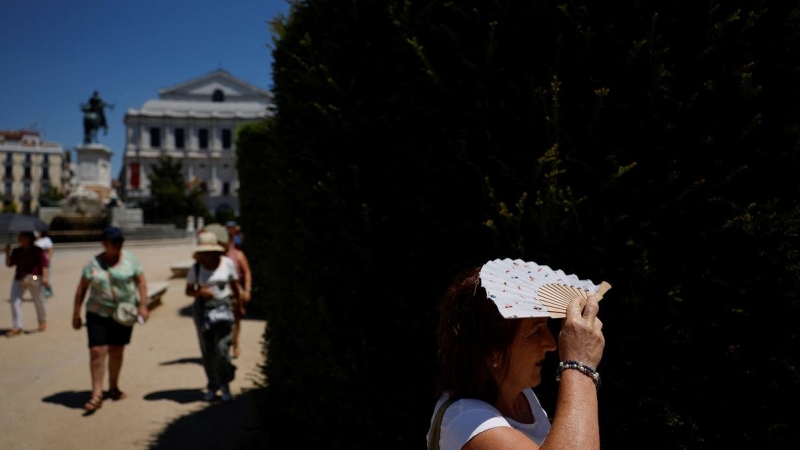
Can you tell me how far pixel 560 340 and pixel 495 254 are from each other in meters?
0.88

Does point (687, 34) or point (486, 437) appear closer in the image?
point (486, 437)

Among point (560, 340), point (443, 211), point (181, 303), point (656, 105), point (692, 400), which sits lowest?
point (181, 303)

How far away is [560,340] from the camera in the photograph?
1.40 metres

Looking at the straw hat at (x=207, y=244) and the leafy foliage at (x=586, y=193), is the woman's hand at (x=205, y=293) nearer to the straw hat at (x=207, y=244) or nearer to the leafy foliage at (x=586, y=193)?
the straw hat at (x=207, y=244)

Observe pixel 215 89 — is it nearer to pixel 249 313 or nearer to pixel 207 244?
pixel 249 313

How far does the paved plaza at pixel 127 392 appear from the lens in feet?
15.4

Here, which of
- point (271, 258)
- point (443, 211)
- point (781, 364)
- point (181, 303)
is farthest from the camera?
point (181, 303)

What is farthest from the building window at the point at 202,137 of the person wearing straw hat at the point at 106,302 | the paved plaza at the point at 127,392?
the person wearing straw hat at the point at 106,302

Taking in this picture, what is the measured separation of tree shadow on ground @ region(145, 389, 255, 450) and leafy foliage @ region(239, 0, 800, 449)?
6.41 ft

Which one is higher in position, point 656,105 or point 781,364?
point 656,105

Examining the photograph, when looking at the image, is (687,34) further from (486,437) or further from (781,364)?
(486,437)

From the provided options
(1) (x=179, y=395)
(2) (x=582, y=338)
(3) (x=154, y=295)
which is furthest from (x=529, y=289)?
(3) (x=154, y=295)

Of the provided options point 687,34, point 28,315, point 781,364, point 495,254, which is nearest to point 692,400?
point 781,364

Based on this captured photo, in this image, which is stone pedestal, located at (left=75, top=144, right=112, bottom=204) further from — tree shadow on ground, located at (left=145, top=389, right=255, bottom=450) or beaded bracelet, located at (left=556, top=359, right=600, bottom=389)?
beaded bracelet, located at (left=556, top=359, right=600, bottom=389)
